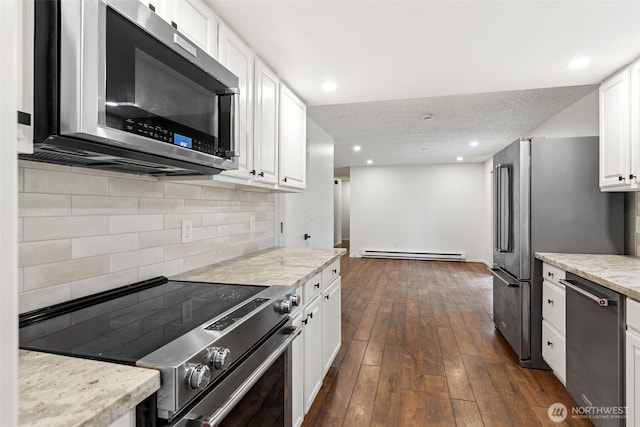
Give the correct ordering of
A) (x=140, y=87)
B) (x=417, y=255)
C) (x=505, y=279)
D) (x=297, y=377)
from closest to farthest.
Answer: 1. (x=140, y=87)
2. (x=297, y=377)
3. (x=505, y=279)
4. (x=417, y=255)

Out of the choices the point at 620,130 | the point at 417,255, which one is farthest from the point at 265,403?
the point at 417,255

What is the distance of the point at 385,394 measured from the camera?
2.29 m

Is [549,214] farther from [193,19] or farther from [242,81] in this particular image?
[193,19]

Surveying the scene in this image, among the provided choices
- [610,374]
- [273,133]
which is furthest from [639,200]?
[273,133]

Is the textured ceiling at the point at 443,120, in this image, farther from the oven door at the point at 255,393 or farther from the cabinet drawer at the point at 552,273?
the oven door at the point at 255,393

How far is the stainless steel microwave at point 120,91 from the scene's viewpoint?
2.69 ft

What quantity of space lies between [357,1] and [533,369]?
2.87 metres

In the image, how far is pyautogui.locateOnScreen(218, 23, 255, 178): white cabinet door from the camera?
170cm

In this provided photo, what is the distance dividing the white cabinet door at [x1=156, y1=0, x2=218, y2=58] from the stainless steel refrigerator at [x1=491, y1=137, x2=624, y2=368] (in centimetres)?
241

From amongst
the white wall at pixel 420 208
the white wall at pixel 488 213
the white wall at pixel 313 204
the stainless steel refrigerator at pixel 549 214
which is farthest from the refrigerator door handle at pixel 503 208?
the white wall at pixel 420 208

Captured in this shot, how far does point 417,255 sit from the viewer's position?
8.12m

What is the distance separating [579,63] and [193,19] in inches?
89.8

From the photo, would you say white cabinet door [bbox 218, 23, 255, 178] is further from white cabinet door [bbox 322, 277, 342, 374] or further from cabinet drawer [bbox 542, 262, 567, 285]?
cabinet drawer [bbox 542, 262, 567, 285]

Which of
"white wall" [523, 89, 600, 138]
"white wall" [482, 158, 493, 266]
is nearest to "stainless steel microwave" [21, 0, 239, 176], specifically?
"white wall" [523, 89, 600, 138]
